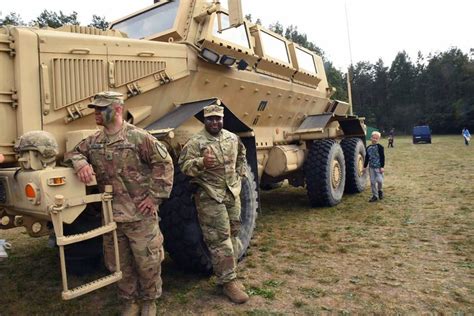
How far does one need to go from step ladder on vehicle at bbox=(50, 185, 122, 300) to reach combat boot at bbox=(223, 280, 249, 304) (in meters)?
0.96

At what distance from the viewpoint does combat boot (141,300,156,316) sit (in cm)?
305

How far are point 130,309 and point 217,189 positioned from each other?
3.72 ft

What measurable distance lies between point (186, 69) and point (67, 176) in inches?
76.2

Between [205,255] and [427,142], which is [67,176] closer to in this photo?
[205,255]

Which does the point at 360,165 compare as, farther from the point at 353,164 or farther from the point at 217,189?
the point at 217,189

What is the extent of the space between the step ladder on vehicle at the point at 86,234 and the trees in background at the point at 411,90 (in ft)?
143

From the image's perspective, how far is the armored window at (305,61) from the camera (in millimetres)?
7141

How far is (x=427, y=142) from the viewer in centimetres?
3105

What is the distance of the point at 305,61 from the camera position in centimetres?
745

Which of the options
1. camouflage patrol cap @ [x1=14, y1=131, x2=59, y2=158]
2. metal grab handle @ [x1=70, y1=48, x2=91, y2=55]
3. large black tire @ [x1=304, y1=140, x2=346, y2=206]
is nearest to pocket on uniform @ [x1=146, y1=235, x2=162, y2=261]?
camouflage patrol cap @ [x1=14, y1=131, x2=59, y2=158]

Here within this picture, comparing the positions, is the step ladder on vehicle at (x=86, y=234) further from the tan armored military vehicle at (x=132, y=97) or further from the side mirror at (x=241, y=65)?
the side mirror at (x=241, y=65)

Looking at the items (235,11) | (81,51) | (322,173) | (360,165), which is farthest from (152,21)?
(360,165)

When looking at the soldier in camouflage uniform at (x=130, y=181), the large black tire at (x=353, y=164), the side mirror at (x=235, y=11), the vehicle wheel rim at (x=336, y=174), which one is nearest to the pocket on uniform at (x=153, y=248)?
the soldier in camouflage uniform at (x=130, y=181)

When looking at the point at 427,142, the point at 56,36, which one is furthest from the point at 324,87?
the point at 427,142
